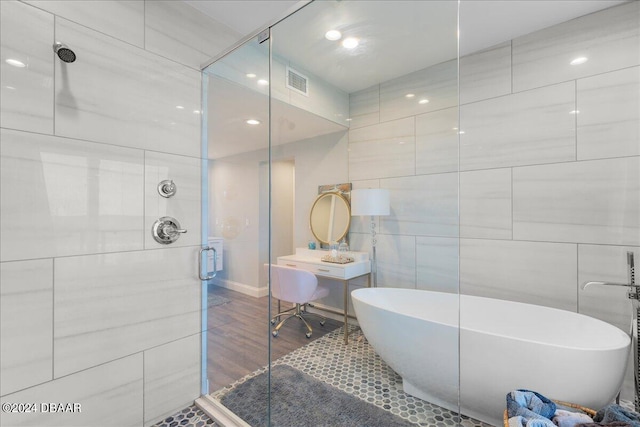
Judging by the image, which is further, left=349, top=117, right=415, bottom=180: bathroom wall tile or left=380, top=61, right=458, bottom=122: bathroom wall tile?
left=349, top=117, right=415, bottom=180: bathroom wall tile

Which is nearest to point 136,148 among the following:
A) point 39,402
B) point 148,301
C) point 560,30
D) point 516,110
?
point 148,301

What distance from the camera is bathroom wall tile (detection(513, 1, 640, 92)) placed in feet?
6.43

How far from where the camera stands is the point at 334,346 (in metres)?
1.78

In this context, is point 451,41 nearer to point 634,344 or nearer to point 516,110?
point 516,110

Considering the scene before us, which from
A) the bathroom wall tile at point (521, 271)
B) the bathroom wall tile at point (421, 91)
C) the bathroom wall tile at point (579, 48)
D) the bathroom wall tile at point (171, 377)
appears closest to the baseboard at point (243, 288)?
the bathroom wall tile at point (171, 377)

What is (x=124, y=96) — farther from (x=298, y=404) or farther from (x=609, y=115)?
(x=609, y=115)

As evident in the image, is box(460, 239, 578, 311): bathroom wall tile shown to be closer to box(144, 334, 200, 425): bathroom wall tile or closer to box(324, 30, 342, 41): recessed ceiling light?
box(324, 30, 342, 41): recessed ceiling light

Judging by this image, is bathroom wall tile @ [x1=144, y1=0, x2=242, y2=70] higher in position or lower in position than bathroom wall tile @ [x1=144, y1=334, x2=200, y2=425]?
higher

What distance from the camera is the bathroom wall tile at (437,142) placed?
129 centimetres

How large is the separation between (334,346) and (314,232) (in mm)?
756

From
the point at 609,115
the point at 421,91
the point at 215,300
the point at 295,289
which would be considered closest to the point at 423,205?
the point at 421,91

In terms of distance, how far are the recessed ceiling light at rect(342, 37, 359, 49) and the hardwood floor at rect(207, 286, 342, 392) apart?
1.62 metres

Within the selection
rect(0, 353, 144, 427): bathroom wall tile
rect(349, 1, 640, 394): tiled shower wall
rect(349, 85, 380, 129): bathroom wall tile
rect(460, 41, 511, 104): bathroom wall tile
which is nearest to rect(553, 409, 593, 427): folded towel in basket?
rect(349, 1, 640, 394): tiled shower wall

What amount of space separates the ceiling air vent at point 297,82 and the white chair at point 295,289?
45.0 inches
